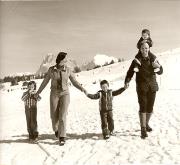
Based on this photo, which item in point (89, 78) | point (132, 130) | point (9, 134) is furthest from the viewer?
point (89, 78)

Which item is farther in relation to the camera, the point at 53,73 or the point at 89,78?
the point at 89,78

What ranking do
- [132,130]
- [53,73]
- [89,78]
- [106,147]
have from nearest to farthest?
[106,147] → [53,73] → [132,130] → [89,78]

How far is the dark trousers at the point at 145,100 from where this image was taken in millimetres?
8008

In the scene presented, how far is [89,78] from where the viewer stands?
33344mm

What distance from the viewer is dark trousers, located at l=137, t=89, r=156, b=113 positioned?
8008mm

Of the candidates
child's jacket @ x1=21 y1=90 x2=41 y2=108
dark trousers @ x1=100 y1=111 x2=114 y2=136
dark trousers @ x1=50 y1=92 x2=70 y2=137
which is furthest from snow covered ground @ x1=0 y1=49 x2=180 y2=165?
child's jacket @ x1=21 y1=90 x2=41 y2=108

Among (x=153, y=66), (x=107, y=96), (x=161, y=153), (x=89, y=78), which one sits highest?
(x=89, y=78)

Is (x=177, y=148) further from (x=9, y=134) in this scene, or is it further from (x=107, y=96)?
(x=9, y=134)

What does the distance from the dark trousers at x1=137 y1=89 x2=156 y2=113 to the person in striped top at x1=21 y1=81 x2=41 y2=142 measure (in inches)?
81.9

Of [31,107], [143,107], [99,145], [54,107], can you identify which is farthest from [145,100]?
[31,107]

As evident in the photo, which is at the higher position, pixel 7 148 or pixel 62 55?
pixel 62 55

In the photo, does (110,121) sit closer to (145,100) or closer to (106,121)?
(106,121)

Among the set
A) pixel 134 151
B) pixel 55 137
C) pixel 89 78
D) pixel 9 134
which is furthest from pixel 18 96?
pixel 134 151

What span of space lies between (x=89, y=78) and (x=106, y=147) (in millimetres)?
25673
